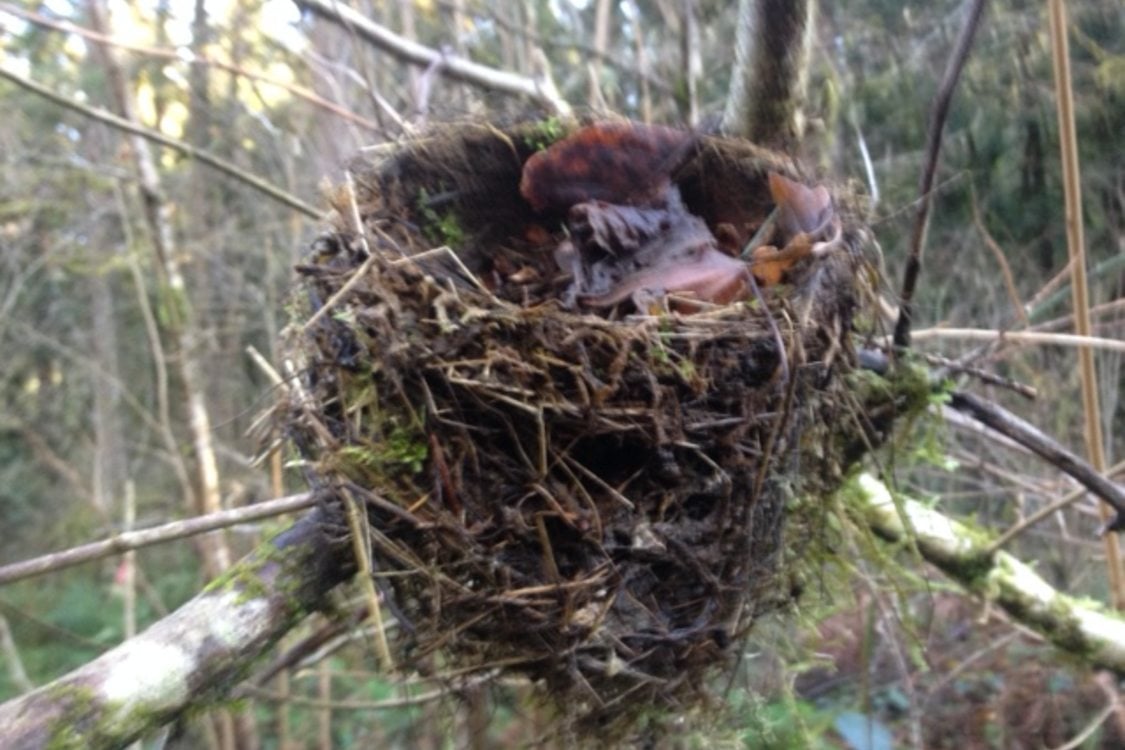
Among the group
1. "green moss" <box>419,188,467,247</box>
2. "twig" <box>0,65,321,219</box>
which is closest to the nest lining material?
"green moss" <box>419,188,467,247</box>

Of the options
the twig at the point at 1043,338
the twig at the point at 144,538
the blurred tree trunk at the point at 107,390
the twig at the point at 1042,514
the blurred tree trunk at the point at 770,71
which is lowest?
the blurred tree trunk at the point at 107,390

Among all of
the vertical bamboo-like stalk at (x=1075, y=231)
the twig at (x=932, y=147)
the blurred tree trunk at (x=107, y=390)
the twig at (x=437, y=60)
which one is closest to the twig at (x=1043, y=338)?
the vertical bamboo-like stalk at (x=1075, y=231)

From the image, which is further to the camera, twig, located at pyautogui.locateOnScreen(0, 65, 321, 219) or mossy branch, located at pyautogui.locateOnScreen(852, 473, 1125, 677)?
twig, located at pyautogui.locateOnScreen(0, 65, 321, 219)

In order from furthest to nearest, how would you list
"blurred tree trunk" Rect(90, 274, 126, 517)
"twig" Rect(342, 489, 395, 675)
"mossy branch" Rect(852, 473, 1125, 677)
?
1. "blurred tree trunk" Rect(90, 274, 126, 517)
2. "mossy branch" Rect(852, 473, 1125, 677)
3. "twig" Rect(342, 489, 395, 675)

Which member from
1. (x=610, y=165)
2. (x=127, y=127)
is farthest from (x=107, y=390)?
(x=610, y=165)

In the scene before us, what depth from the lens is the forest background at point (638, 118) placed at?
2.12m

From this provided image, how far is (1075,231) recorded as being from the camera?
56.6 inches

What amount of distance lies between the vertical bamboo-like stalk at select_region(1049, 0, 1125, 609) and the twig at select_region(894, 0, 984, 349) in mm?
233

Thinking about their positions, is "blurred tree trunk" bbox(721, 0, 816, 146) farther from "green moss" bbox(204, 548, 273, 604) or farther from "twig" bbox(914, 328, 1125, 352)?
"green moss" bbox(204, 548, 273, 604)

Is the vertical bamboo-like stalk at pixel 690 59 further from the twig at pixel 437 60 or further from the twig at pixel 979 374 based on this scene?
the twig at pixel 979 374

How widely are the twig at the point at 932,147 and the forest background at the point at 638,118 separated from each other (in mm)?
220

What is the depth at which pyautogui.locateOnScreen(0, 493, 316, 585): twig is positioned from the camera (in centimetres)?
97

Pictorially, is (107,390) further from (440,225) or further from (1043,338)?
(1043,338)

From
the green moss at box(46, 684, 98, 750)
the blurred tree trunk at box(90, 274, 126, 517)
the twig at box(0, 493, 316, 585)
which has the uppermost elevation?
the twig at box(0, 493, 316, 585)
